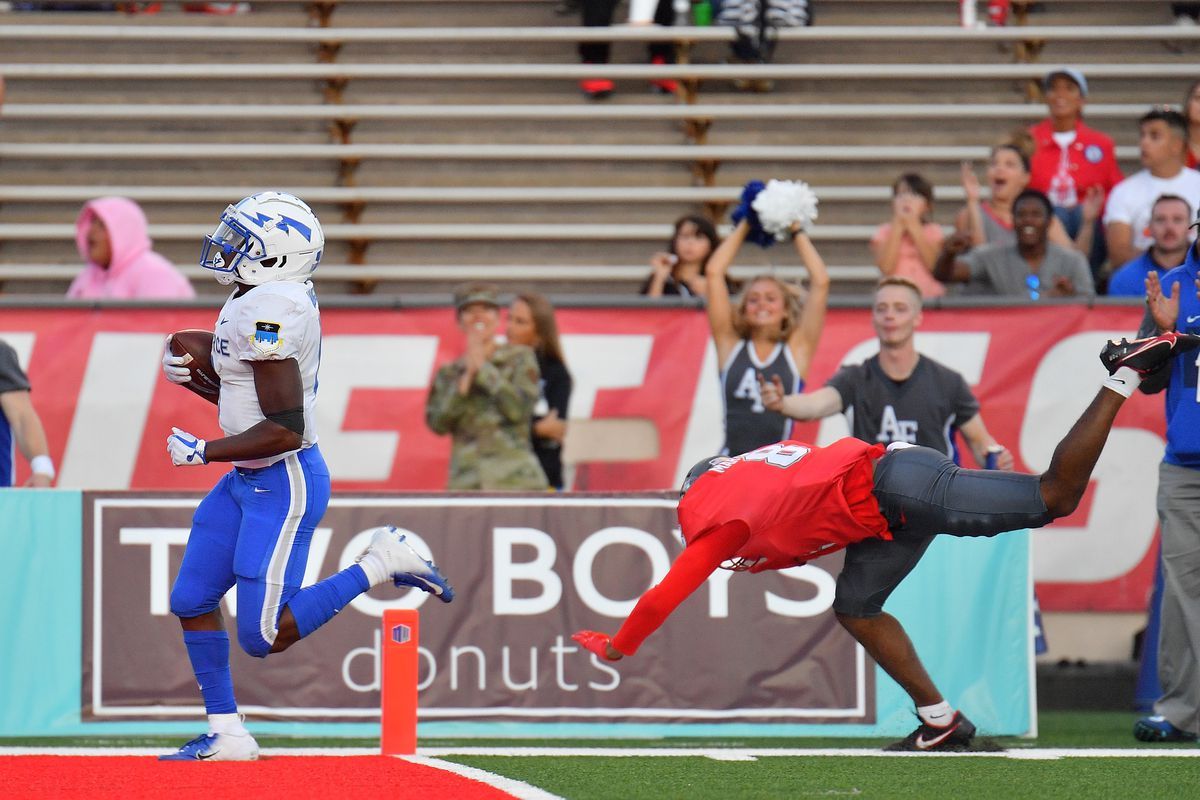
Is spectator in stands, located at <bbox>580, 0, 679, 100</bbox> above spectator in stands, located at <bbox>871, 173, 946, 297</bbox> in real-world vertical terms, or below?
above

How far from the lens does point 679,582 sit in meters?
5.40

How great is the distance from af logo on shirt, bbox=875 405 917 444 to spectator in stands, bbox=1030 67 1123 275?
309 cm

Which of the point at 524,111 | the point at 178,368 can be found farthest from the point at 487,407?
the point at 524,111

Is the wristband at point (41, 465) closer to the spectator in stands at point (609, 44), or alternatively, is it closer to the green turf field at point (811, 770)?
the green turf field at point (811, 770)

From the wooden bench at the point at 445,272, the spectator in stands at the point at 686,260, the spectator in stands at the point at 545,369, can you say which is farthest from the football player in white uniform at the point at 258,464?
the wooden bench at the point at 445,272

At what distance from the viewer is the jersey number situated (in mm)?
5727

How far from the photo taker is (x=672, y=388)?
8.80 meters

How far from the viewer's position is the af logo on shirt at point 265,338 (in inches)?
218

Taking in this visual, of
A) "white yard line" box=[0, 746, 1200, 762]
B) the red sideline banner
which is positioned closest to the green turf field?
A: "white yard line" box=[0, 746, 1200, 762]

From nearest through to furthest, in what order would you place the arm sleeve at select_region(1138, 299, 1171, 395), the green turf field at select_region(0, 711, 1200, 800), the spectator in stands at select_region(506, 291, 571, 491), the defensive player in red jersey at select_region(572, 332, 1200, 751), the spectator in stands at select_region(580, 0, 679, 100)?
1. the green turf field at select_region(0, 711, 1200, 800)
2. the defensive player in red jersey at select_region(572, 332, 1200, 751)
3. the arm sleeve at select_region(1138, 299, 1171, 395)
4. the spectator in stands at select_region(506, 291, 571, 491)
5. the spectator in stands at select_region(580, 0, 679, 100)

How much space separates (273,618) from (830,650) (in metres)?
2.54

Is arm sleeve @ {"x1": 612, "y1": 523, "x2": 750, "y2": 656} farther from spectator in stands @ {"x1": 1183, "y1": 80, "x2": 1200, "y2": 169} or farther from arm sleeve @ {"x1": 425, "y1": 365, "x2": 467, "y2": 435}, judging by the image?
spectator in stands @ {"x1": 1183, "y1": 80, "x2": 1200, "y2": 169}

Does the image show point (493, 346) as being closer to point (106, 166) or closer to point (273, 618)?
point (273, 618)

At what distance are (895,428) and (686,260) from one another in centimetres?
215
